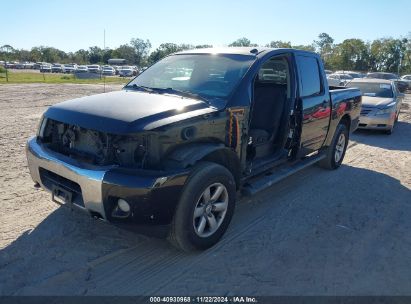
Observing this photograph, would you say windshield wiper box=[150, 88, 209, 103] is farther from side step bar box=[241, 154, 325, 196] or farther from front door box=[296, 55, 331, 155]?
front door box=[296, 55, 331, 155]

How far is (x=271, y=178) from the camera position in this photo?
4.79m

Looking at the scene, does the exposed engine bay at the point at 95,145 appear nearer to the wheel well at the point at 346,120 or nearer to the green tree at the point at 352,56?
the wheel well at the point at 346,120

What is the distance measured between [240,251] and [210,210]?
53 centimetres

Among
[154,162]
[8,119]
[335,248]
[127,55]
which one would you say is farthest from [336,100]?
[127,55]

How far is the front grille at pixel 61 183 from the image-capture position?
3357mm

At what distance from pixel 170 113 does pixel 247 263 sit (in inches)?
62.2

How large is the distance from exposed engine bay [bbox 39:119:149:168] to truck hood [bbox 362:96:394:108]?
29.8 ft

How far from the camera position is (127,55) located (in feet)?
364

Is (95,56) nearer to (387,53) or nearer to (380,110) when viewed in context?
(387,53)

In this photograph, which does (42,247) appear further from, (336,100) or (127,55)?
(127,55)

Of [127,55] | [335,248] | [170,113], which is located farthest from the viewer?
[127,55]

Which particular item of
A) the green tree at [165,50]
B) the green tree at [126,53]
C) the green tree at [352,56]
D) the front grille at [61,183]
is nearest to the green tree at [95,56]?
the green tree at [126,53]

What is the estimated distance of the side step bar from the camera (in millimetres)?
4328

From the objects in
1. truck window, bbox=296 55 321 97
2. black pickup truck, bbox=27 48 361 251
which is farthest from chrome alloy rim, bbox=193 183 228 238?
truck window, bbox=296 55 321 97
